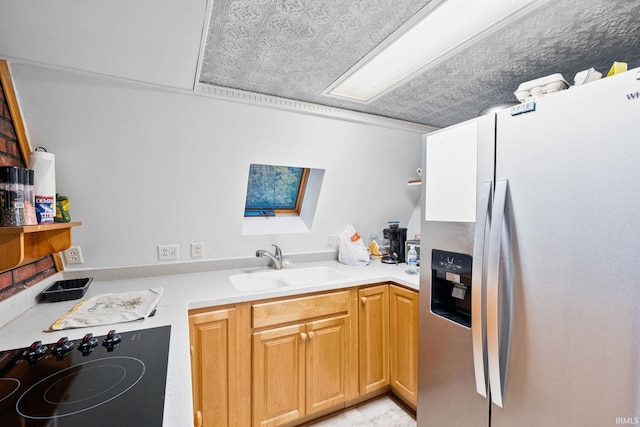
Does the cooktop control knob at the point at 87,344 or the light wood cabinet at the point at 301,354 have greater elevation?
the cooktop control knob at the point at 87,344

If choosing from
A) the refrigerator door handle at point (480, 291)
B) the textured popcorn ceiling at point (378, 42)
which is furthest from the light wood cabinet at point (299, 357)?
the textured popcorn ceiling at point (378, 42)

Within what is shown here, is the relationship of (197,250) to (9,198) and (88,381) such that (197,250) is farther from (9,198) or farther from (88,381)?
(88,381)

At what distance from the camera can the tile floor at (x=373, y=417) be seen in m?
1.82

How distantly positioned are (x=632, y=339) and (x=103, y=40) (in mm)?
2098

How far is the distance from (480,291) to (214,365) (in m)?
1.36

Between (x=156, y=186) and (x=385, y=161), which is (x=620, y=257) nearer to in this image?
(x=385, y=161)

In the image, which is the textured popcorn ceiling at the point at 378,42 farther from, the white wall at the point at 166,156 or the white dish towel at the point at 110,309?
the white dish towel at the point at 110,309

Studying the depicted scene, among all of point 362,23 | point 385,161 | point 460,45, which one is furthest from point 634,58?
point 385,161

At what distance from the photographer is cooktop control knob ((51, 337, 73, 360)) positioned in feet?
2.99

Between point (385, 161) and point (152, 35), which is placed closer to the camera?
point (152, 35)

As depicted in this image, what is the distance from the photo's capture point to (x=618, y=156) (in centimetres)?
84

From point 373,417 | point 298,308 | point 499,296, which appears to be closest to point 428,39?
point 499,296

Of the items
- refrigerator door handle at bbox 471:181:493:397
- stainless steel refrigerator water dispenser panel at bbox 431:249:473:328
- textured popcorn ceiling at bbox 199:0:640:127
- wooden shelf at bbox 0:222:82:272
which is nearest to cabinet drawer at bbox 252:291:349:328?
stainless steel refrigerator water dispenser panel at bbox 431:249:473:328

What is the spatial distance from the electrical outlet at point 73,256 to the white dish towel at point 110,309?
419 millimetres
